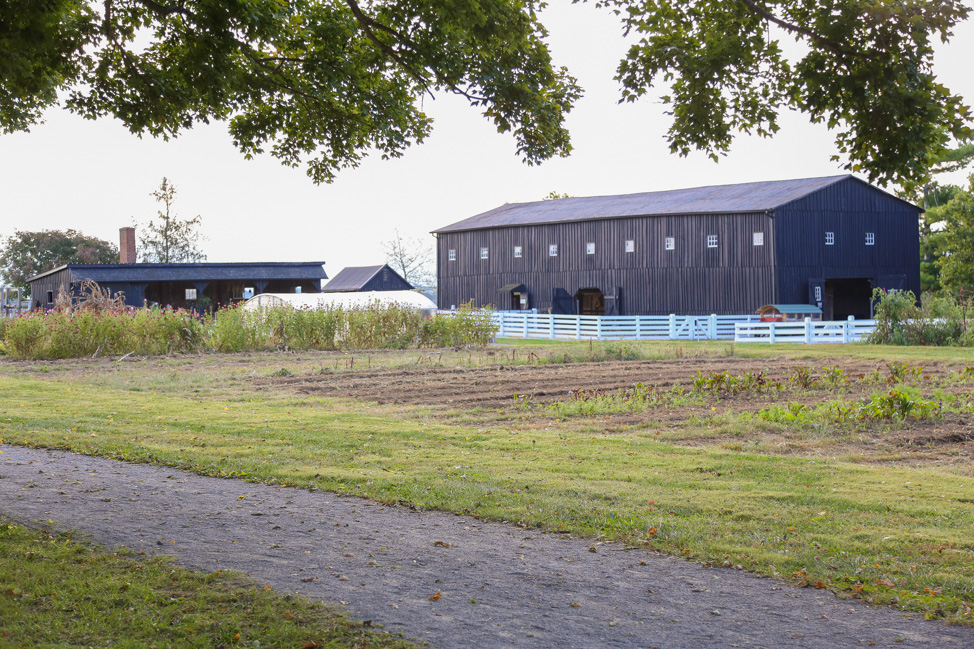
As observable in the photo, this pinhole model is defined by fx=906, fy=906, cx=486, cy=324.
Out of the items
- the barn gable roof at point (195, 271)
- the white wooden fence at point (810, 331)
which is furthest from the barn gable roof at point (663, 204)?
the white wooden fence at point (810, 331)

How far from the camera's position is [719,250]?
4091 centimetres

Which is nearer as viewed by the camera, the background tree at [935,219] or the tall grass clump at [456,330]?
the tall grass clump at [456,330]

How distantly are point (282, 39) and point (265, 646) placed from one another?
917 cm

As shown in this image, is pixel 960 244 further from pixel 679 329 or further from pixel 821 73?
pixel 821 73

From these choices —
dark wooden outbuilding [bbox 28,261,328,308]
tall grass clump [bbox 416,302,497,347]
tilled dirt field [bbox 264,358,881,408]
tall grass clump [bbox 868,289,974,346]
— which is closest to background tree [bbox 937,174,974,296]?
tall grass clump [bbox 868,289,974,346]

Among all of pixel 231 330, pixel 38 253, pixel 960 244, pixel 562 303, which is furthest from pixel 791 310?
pixel 38 253

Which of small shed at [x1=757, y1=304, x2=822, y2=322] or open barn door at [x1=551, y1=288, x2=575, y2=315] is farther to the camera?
open barn door at [x1=551, y1=288, x2=575, y2=315]

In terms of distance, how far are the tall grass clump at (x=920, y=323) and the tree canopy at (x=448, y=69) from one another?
61.8 feet

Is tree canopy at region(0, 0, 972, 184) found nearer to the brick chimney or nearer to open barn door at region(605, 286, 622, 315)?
open barn door at region(605, 286, 622, 315)

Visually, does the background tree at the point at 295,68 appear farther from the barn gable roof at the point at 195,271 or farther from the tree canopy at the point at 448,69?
the barn gable roof at the point at 195,271

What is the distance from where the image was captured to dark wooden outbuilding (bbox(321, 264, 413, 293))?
68562 mm

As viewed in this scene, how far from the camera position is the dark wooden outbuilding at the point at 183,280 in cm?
4831

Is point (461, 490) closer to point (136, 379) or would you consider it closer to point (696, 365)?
point (136, 379)

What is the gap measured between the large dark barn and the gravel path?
35602 mm
